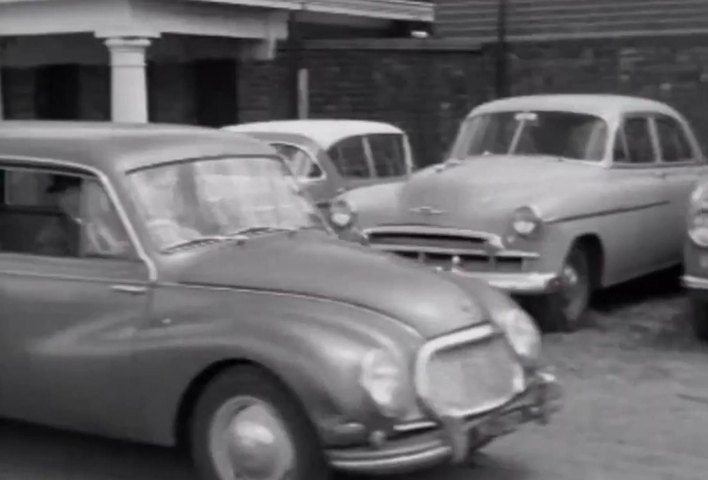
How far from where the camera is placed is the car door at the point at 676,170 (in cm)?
1031

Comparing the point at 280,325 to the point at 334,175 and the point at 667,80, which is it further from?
the point at 667,80

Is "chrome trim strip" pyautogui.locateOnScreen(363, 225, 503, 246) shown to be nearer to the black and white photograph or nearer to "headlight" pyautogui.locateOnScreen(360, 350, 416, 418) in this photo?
the black and white photograph

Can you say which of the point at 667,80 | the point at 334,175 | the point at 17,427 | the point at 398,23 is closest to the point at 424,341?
the point at 17,427

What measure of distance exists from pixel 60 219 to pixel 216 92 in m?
10.2

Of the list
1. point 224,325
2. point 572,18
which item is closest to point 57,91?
point 572,18

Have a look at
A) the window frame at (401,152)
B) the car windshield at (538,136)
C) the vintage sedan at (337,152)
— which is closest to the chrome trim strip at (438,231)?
the vintage sedan at (337,152)

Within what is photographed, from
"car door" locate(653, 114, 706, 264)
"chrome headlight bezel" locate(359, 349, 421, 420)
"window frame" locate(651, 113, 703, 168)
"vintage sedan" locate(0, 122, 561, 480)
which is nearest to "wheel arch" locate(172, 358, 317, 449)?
"vintage sedan" locate(0, 122, 561, 480)

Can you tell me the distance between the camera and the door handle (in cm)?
554

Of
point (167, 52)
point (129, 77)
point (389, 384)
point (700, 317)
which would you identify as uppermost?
point (167, 52)

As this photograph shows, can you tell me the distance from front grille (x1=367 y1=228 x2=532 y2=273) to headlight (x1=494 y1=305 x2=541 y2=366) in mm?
2919

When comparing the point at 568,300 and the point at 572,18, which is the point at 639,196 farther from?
the point at 572,18

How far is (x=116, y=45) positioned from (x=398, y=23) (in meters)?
5.67

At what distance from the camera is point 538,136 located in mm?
10125

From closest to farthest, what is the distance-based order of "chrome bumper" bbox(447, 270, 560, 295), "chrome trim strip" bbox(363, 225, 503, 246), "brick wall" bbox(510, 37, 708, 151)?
"chrome bumper" bbox(447, 270, 560, 295) < "chrome trim strip" bbox(363, 225, 503, 246) < "brick wall" bbox(510, 37, 708, 151)
